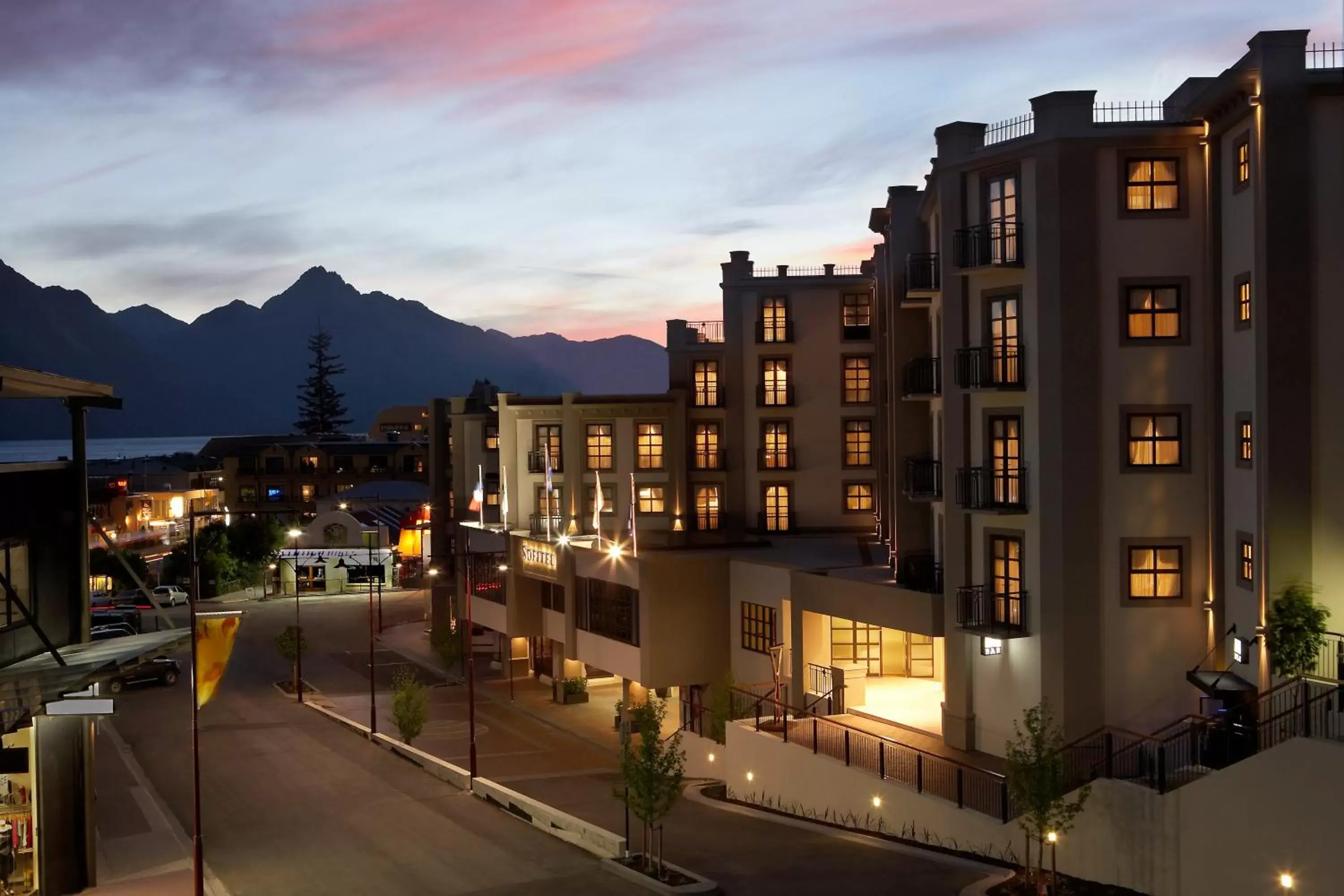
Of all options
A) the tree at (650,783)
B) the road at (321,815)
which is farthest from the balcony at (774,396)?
the tree at (650,783)

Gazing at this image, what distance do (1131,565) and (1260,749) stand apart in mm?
7154

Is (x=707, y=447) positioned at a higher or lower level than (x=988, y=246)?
lower

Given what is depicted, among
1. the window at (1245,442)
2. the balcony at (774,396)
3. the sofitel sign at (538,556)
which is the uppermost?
the balcony at (774,396)

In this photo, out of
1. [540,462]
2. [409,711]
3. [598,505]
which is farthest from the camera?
[540,462]

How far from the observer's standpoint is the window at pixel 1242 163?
26.2 metres

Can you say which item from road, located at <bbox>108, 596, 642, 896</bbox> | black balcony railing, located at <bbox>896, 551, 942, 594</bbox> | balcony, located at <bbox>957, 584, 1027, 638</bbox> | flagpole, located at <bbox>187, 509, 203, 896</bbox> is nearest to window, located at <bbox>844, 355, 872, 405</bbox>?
black balcony railing, located at <bbox>896, 551, 942, 594</bbox>

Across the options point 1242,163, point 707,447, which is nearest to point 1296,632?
point 1242,163

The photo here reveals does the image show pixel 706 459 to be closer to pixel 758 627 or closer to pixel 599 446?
pixel 599 446

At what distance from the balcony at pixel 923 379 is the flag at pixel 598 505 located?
53.8 feet

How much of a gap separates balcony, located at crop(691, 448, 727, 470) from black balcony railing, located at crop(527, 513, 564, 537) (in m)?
6.42

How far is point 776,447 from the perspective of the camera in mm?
54406

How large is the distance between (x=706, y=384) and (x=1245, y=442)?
3076 cm

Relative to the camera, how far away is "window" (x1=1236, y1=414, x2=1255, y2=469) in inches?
1044

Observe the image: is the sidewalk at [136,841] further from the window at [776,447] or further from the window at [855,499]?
the window at [855,499]
